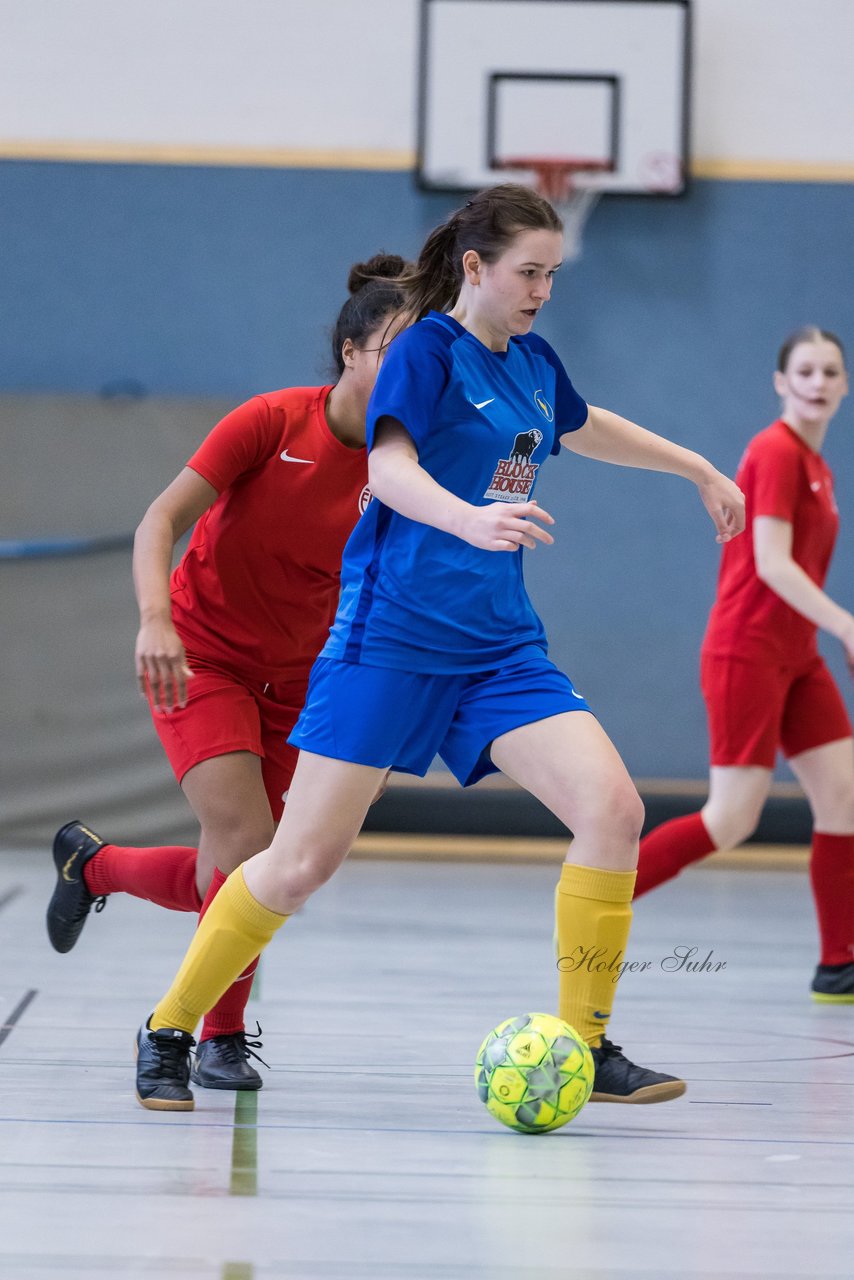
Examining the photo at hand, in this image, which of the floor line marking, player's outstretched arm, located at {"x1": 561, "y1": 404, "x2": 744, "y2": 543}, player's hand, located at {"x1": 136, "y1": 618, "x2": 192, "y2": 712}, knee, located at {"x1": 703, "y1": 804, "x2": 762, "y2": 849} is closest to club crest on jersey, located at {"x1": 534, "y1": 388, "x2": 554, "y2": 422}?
player's outstretched arm, located at {"x1": 561, "y1": 404, "x2": 744, "y2": 543}

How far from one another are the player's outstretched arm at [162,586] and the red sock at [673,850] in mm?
1940

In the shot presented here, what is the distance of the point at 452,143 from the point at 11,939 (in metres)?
4.56

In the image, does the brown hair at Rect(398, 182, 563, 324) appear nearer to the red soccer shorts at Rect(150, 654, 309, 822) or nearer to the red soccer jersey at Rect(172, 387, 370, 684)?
the red soccer jersey at Rect(172, 387, 370, 684)

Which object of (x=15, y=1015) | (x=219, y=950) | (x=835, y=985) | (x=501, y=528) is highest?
(x=501, y=528)

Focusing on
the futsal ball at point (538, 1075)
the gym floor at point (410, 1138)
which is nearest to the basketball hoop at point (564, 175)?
the gym floor at point (410, 1138)

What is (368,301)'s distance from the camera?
2.79 m

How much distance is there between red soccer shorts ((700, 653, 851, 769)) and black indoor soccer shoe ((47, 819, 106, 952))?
Result: 1628 millimetres

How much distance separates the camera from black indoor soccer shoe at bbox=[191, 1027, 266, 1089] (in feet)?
9.18

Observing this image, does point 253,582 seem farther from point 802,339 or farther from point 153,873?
point 802,339

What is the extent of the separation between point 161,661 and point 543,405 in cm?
75

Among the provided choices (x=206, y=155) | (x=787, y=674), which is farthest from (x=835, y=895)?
(x=206, y=155)

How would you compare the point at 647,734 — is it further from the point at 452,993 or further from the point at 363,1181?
the point at 363,1181

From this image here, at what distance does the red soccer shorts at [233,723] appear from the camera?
111 inches

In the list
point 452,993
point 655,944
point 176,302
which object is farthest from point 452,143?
point 452,993
